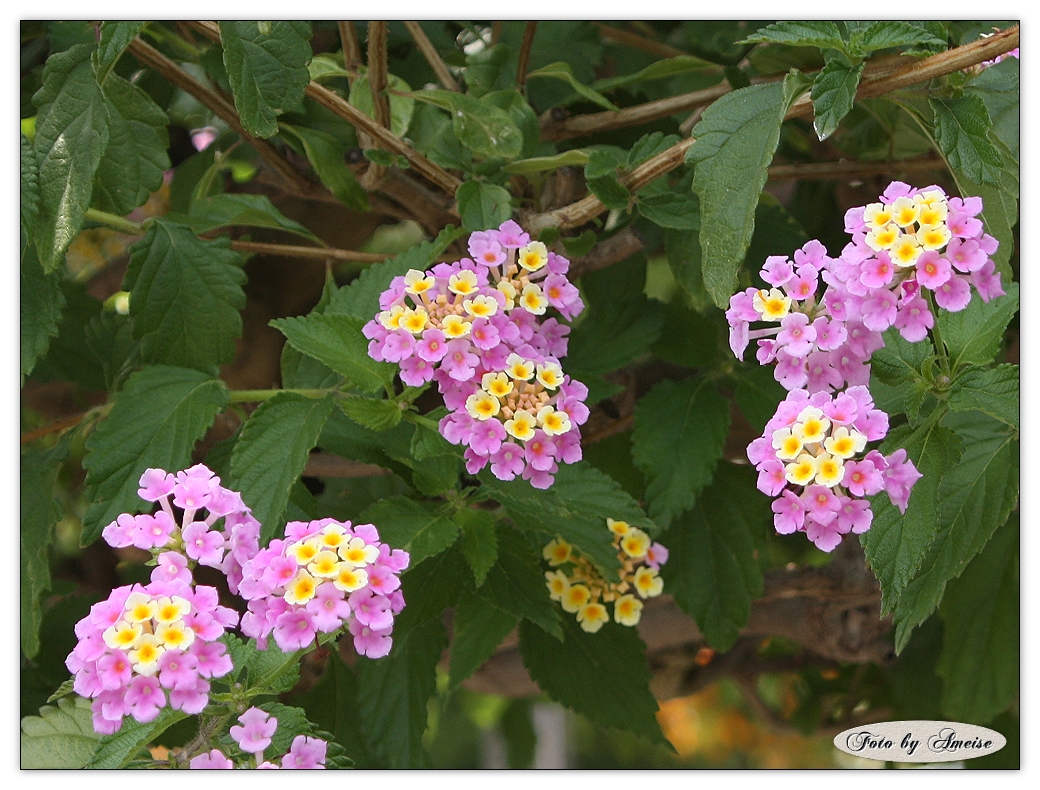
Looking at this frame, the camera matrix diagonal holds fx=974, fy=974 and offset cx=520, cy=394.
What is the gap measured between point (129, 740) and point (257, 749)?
67 millimetres

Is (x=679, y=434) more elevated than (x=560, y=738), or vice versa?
(x=679, y=434)

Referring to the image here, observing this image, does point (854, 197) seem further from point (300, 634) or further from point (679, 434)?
point (300, 634)

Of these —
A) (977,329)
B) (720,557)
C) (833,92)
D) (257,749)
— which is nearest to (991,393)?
(977,329)

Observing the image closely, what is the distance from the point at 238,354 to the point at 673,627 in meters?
0.51

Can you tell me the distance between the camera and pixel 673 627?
99cm

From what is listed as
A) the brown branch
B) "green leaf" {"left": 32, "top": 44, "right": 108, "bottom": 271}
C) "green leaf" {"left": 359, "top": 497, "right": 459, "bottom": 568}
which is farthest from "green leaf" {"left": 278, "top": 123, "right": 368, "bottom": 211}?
"green leaf" {"left": 359, "top": 497, "right": 459, "bottom": 568}

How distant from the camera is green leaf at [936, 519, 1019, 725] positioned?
788 millimetres

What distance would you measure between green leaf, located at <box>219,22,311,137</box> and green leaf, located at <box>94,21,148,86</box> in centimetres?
5

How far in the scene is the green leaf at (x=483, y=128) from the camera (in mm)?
659

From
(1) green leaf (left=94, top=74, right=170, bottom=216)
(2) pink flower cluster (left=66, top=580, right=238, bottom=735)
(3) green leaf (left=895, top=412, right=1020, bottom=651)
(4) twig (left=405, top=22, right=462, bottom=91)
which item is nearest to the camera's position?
(2) pink flower cluster (left=66, top=580, right=238, bottom=735)

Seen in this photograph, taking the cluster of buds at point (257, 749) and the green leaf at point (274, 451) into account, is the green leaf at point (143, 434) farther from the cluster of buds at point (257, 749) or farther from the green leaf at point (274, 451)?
the cluster of buds at point (257, 749)

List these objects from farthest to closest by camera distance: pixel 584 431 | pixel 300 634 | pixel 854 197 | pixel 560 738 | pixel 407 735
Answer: pixel 560 738, pixel 854 197, pixel 584 431, pixel 407 735, pixel 300 634

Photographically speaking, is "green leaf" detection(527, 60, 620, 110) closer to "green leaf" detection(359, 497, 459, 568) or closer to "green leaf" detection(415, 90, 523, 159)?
"green leaf" detection(415, 90, 523, 159)

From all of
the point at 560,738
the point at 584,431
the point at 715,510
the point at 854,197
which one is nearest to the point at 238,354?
the point at 584,431
